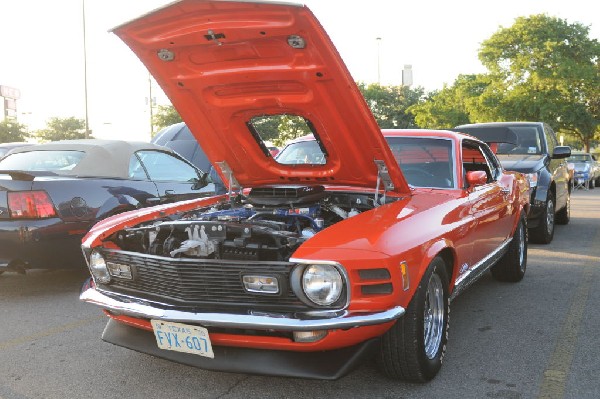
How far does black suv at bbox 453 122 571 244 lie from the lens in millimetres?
7871

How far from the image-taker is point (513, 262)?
A: 5730mm

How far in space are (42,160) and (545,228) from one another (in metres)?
6.19

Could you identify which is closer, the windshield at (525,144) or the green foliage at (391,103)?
the windshield at (525,144)

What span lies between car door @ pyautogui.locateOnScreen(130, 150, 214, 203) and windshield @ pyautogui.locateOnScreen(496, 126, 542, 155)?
15.3ft

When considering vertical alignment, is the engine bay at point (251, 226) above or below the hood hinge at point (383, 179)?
below

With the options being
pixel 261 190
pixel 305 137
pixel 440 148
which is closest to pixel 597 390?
pixel 440 148

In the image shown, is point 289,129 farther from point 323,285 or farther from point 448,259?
point 323,285

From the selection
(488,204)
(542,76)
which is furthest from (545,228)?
(542,76)

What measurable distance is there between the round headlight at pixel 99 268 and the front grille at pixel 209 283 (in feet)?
1.12

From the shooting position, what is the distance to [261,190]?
14.3 feet

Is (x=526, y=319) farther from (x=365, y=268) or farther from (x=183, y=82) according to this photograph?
(x=183, y=82)

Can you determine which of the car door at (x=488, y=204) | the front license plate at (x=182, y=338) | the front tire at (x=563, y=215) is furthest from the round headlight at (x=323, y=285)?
the front tire at (x=563, y=215)

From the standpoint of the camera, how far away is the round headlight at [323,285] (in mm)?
2871

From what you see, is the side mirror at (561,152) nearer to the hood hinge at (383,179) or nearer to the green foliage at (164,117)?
the hood hinge at (383,179)
